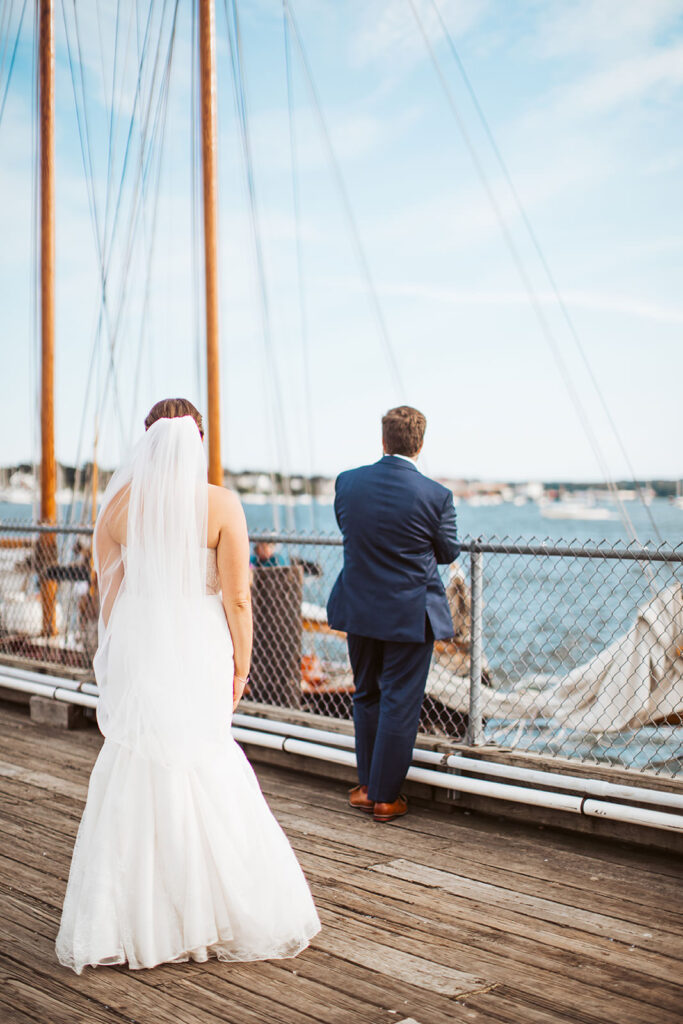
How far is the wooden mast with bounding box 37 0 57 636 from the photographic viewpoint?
29.1 ft

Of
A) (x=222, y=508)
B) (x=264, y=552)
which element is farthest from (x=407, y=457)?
(x=264, y=552)

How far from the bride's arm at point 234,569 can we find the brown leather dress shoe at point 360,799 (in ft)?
5.50

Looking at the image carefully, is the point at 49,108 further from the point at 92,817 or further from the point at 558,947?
the point at 558,947

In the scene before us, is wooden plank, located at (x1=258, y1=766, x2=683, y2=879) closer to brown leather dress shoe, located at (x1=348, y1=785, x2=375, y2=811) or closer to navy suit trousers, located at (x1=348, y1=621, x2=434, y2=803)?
brown leather dress shoe, located at (x1=348, y1=785, x2=375, y2=811)

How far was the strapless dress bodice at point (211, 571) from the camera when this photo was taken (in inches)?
118

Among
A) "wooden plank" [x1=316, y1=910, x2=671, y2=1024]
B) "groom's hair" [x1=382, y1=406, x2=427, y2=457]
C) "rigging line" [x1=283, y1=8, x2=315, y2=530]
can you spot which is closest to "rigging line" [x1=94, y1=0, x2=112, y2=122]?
"rigging line" [x1=283, y1=8, x2=315, y2=530]

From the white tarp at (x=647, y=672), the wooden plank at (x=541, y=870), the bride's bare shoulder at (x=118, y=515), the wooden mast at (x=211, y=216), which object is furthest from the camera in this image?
the wooden mast at (x=211, y=216)

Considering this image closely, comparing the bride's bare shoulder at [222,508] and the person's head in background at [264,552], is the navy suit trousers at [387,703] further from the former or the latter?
the person's head in background at [264,552]

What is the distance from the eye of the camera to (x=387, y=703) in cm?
422

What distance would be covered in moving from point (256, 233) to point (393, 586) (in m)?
8.26

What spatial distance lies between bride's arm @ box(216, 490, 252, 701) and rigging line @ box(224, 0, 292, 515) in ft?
26.9

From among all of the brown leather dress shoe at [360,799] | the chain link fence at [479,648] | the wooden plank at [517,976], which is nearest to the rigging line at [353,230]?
the chain link fence at [479,648]

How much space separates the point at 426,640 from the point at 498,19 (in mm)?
9667

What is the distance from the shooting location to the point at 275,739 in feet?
16.4
